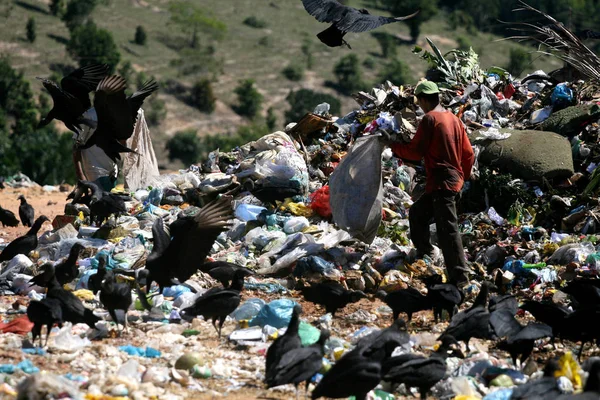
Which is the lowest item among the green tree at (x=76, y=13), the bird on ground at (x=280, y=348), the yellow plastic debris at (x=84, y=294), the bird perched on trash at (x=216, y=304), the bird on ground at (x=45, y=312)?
the green tree at (x=76, y=13)

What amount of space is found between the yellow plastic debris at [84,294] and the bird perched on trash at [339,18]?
9.79ft

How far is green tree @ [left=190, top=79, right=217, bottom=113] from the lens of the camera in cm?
4375

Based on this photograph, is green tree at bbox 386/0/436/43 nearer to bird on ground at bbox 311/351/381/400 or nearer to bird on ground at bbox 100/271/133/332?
bird on ground at bbox 100/271/133/332

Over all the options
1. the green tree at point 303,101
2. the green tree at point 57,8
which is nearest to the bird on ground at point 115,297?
the green tree at point 303,101

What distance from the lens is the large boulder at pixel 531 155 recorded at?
805 centimetres

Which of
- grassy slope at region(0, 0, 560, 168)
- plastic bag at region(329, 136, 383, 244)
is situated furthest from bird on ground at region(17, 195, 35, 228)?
grassy slope at region(0, 0, 560, 168)

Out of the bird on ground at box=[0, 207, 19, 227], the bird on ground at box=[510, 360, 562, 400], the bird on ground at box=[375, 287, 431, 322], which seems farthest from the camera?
the bird on ground at box=[0, 207, 19, 227]

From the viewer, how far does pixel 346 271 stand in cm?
732

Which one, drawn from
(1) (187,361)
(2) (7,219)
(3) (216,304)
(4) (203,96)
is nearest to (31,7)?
(4) (203,96)

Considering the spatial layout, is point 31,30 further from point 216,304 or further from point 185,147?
point 216,304

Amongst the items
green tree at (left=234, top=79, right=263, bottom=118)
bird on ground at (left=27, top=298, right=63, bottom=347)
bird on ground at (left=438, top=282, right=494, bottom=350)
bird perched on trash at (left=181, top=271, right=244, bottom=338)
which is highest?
bird on ground at (left=27, top=298, right=63, bottom=347)

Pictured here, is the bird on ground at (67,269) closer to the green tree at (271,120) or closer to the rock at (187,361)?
the rock at (187,361)

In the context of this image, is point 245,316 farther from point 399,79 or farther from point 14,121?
point 399,79

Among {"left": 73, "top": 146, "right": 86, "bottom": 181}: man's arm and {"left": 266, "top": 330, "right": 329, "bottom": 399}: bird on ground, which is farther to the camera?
{"left": 73, "top": 146, "right": 86, "bottom": 181}: man's arm
